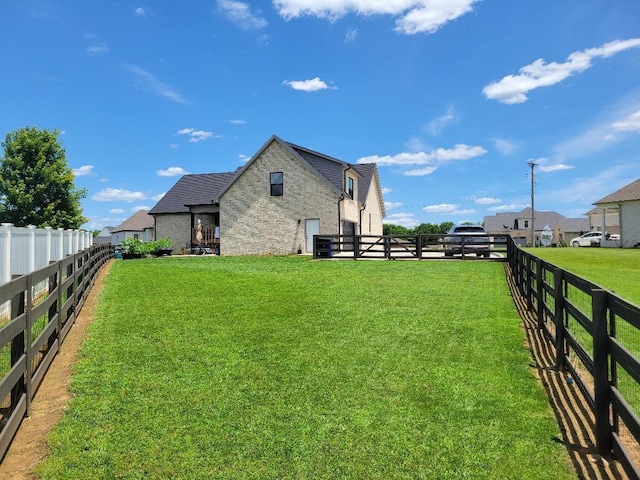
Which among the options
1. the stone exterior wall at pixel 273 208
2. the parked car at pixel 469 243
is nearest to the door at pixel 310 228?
the stone exterior wall at pixel 273 208

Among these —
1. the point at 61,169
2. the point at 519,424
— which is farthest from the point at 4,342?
the point at 61,169

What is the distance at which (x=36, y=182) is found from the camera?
38156mm

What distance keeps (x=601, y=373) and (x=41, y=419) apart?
5.20m

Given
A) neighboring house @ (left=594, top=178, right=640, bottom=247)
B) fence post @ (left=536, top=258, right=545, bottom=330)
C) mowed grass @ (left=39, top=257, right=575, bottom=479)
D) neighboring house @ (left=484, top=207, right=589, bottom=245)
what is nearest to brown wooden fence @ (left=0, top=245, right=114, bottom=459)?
mowed grass @ (left=39, top=257, right=575, bottom=479)

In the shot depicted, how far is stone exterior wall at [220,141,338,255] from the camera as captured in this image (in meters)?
27.9

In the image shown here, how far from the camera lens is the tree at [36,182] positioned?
37.0 m

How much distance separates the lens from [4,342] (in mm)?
3791

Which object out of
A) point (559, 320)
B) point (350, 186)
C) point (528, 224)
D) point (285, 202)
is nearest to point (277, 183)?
point (285, 202)

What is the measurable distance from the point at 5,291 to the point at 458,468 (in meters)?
4.07

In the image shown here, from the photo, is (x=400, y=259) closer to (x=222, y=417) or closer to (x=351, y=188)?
(x=351, y=188)

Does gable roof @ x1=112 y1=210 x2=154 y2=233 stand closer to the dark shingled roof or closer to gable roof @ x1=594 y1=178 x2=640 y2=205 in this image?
the dark shingled roof

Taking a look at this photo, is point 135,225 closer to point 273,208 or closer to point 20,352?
point 273,208

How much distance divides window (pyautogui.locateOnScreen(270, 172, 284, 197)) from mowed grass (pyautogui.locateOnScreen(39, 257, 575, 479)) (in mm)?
20194

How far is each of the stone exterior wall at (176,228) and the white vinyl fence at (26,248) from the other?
22.0m
